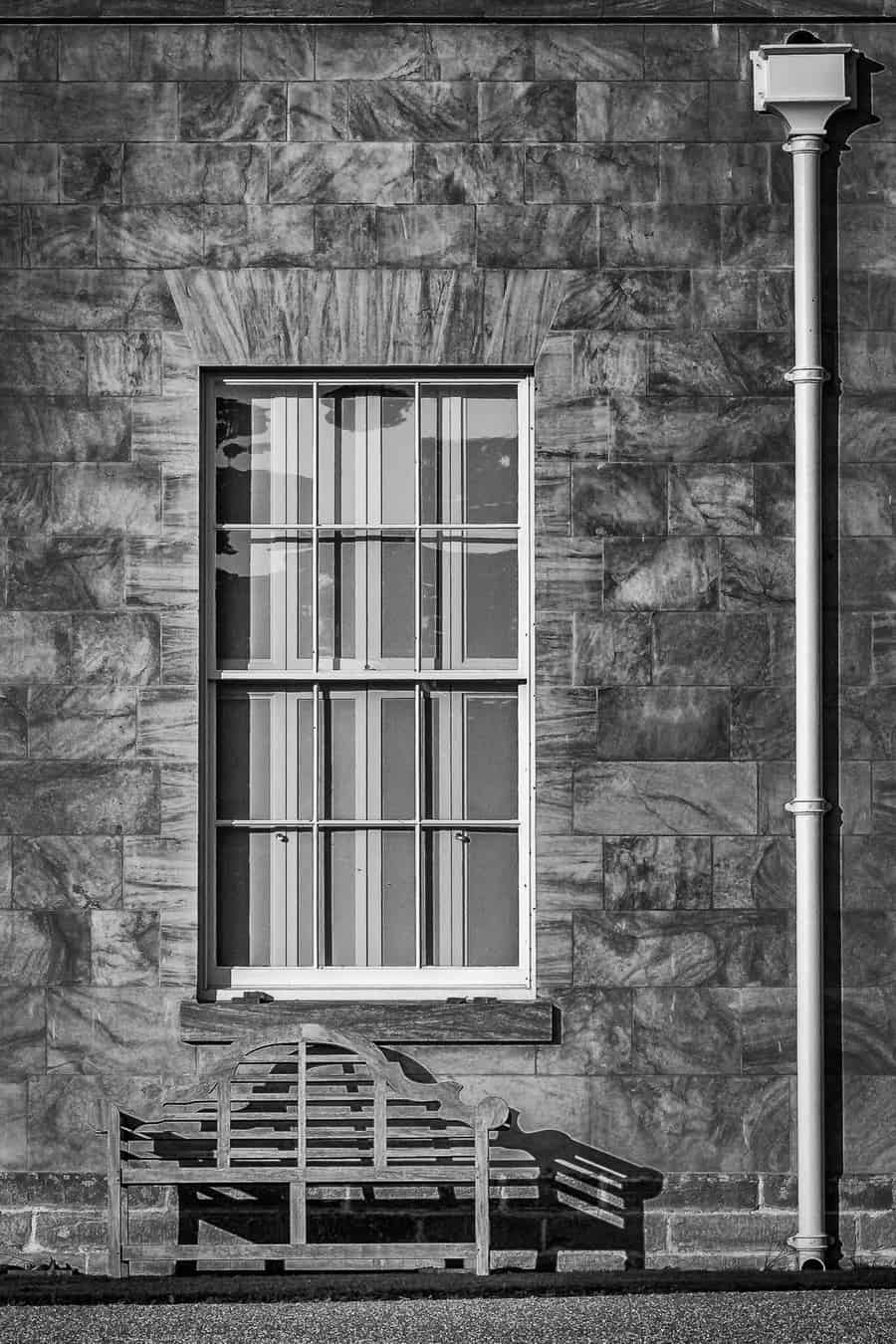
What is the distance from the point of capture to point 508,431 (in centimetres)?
736

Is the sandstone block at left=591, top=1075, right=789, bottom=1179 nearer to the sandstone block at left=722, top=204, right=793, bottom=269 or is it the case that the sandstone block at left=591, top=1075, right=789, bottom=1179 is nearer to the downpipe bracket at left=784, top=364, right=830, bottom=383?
the downpipe bracket at left=784, top=364, right=830, bottom=383

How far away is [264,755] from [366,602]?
30.3 inches

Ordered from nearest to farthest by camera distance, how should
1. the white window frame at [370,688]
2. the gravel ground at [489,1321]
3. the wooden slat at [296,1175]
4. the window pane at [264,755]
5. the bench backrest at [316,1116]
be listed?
the gravel ground at [489,1321] → the wooden slat at [296,1175] → the bench backrest at [316,1116] → the white window frame at [370,688] → the window pane at [264,755]

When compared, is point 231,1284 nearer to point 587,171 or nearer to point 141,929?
point 141,929

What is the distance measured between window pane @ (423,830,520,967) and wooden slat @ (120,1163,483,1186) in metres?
0.96

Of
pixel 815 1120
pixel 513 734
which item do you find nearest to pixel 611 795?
pixel 513 734

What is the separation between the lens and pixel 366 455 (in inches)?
290

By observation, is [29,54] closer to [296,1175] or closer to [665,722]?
[665,722]

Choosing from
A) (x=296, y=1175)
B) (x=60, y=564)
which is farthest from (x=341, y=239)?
(x=296, y=1175)

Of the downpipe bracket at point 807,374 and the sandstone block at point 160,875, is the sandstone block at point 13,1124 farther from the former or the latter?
the downpipe bracket at point 807,374

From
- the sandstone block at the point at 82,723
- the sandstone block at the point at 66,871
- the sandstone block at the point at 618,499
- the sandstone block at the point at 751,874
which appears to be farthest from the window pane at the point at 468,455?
the sandstone block at the point at 66,871

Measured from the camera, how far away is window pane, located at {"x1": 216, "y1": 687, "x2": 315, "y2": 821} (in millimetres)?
7293

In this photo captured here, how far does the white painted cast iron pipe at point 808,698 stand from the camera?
6.91 meters

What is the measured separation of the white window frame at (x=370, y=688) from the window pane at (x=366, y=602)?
0.14ft
